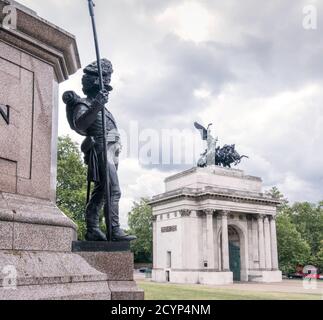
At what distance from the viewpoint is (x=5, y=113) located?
18.0 feet

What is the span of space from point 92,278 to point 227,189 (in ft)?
141

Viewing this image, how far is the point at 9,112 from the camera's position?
5555 millimetres

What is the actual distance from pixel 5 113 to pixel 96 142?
136 cm

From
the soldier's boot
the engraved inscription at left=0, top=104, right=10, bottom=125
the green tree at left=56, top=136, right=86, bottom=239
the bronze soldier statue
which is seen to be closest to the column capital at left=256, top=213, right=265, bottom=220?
the green tree at left=56, top=136, right=86, bottom=239

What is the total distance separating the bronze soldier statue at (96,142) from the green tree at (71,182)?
103 ft

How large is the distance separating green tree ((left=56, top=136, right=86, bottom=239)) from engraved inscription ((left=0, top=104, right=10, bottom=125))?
32202 millimetres

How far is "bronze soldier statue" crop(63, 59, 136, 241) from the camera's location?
20.2 ft

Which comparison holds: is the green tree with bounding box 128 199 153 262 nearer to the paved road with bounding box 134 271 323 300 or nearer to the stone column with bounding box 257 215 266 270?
the stone column with bounding box 257 215 266 270

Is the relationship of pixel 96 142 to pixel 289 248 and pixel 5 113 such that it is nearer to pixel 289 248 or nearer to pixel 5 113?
pixel 5 113

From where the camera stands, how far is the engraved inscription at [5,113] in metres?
5.45

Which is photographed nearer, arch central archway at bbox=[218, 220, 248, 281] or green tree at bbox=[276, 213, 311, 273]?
arch central archway at bbox=[218, 220, 248, 281]

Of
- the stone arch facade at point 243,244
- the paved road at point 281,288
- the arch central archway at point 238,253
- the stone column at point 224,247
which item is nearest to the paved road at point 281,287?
the paved road at point 281,288

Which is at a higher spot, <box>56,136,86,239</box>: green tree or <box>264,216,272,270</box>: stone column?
<box>56,136,86,239</box>: green tree

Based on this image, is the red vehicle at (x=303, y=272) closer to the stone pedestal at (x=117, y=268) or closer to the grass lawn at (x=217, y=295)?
the grass lawn at (x=217, y=295)
